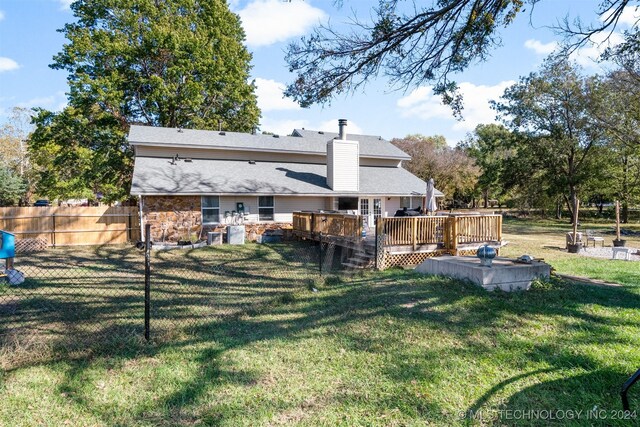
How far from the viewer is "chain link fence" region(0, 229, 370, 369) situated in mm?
4473

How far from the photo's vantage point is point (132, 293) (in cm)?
702

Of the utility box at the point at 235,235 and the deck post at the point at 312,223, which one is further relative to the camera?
the utility box at the point at 235,235

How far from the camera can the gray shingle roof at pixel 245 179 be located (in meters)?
15.0

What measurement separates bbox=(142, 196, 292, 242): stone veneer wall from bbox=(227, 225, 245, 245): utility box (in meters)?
0.80

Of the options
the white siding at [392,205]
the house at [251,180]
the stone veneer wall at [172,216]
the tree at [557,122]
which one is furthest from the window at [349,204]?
the tree at [557,122]

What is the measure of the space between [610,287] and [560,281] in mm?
1114

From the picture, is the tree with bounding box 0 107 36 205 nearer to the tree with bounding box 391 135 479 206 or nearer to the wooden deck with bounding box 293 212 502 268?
the tree with bounding box 391 135 479 206

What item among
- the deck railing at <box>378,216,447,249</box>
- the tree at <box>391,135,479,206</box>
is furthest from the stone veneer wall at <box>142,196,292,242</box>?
the tree at <box>391,135,479,206</box>

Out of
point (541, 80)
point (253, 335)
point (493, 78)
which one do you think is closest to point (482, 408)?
point (253, 335)

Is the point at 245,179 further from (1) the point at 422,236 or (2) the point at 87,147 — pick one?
(2) the point at 87,147

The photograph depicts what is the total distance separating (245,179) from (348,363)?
45.8 feet

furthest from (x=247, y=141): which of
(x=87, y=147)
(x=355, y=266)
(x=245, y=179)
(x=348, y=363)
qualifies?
(x=348, y=363)

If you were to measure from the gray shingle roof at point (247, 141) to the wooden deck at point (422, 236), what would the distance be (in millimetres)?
9474

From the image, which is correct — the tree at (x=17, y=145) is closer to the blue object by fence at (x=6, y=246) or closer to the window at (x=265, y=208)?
the window at (x=265, y=208)
